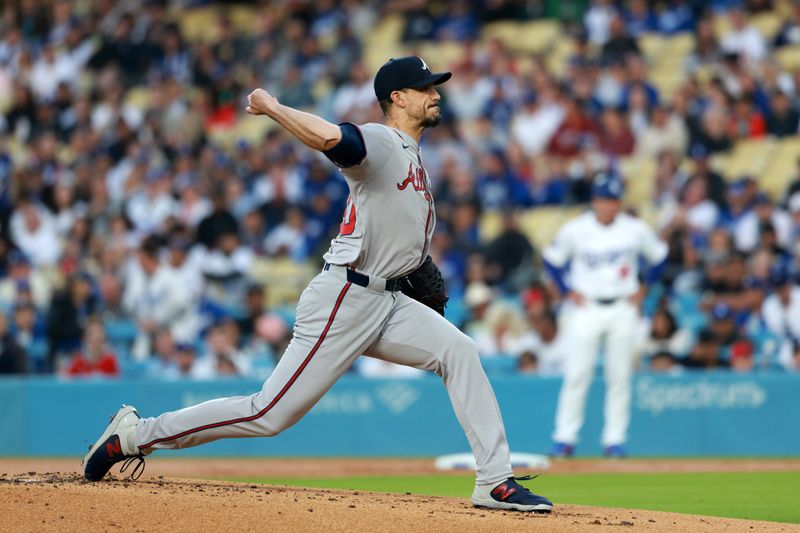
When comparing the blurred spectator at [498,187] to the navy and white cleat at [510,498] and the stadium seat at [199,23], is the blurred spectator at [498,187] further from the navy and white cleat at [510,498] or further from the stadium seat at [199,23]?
the navy and white cleat at [510,498]

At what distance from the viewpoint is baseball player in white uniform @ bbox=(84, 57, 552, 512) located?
5.81 meters

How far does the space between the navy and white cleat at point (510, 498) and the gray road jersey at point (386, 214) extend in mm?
1047

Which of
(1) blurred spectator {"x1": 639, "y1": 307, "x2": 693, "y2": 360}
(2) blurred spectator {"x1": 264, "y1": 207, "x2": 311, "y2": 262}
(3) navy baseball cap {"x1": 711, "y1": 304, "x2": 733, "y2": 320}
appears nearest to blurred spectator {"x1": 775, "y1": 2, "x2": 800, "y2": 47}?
(3) navy baseball cap {"x1": 711, "y1": 304, "x2": 733, "y2": 320}

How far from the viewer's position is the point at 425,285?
6.22 m

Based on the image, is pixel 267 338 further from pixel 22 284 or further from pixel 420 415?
pixel 22 284

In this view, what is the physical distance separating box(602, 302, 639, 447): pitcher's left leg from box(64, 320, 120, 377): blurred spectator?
549cm

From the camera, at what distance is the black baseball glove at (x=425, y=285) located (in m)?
A: 6.19

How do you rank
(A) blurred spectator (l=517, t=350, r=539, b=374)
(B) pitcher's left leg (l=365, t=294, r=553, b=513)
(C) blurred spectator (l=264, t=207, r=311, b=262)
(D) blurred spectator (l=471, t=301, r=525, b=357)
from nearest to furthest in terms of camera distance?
(B) pitcher's left leg (l=365, t=294, r=553, b=513) < (A) blurred spectator (l=517, t=350, r=539, b=374) < (D) blurred spectator (l=471, t=301, r=525, b=357) < (C) blurred spectator (l=264, t=207, r=311, b=262)

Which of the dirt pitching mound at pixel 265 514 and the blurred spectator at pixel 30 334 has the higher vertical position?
the blurred spectator at pixel 30 334

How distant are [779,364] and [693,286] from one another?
4.55ft

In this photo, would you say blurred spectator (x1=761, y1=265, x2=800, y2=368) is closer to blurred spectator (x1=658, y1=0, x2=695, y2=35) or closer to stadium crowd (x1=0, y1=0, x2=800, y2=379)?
stadium crowd (x1=0, y1=0, x2=800, y2=379)

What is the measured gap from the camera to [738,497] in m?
7.84

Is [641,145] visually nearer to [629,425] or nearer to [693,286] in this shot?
[693,286]

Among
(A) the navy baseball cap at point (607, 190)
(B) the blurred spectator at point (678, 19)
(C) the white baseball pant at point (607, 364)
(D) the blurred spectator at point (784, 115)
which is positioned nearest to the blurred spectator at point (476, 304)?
(C) the white baseball pant at point (607, 364)
